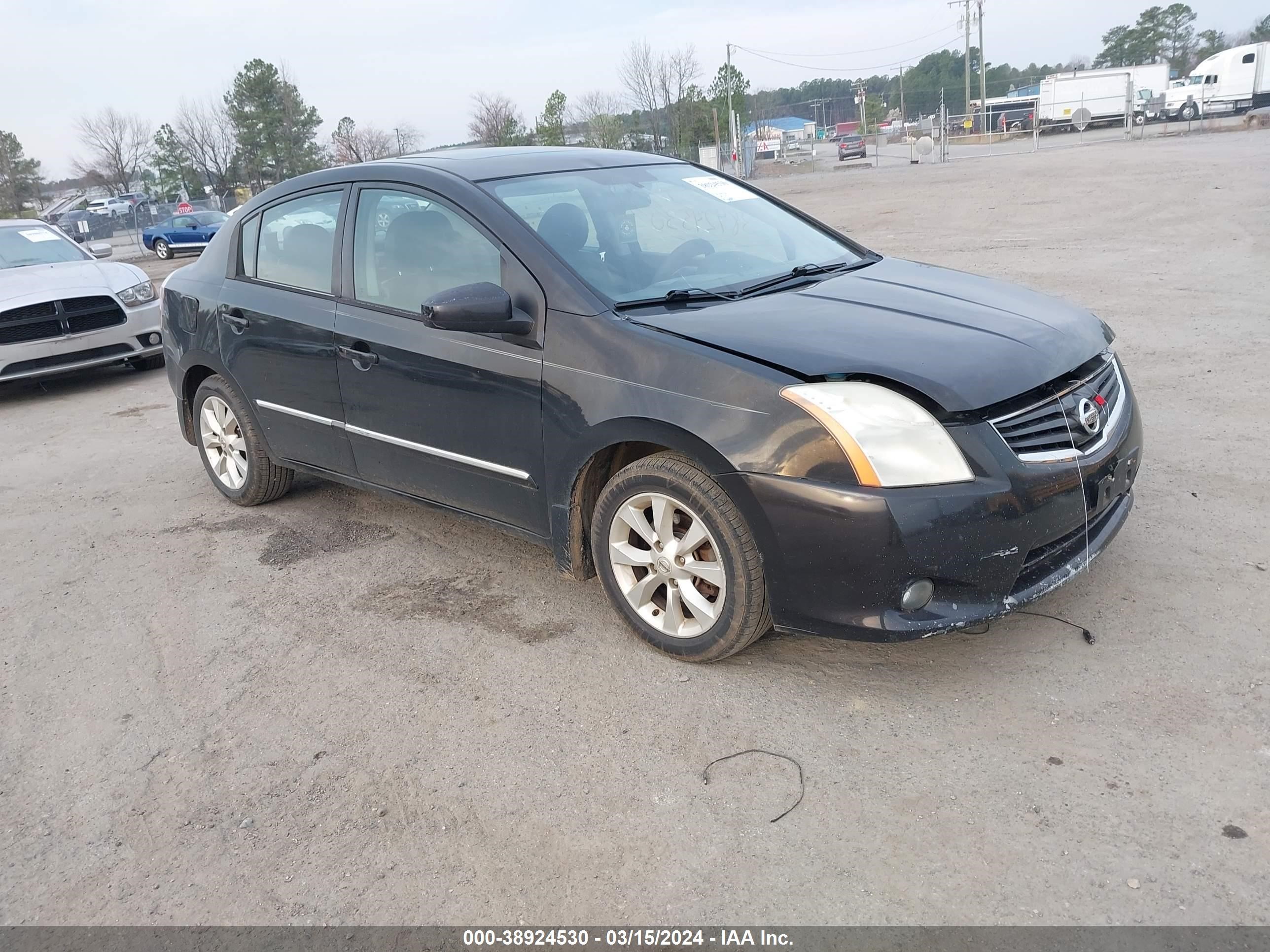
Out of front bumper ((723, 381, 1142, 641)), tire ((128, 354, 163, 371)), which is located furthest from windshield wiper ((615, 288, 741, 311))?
tire ((128, 354, 163, 371))

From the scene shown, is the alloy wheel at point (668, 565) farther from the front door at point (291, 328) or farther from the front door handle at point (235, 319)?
the front door handle at point (235, 319)

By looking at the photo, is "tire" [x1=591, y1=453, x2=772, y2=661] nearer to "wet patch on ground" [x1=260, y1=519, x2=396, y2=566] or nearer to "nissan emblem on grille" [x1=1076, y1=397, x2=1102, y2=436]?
"nissan emblem on grille" [x1=1076, y1=397, x2=1102, y2=436]

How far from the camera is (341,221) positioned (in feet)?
14.8

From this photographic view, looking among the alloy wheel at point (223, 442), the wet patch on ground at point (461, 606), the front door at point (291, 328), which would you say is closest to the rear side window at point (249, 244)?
the front door at point (291, 328)

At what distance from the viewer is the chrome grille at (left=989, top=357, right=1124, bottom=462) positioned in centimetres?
310

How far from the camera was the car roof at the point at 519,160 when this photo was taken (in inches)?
167

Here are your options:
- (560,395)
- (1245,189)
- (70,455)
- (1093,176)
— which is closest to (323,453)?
(560,395)

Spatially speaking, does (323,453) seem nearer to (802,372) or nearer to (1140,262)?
(802,372)

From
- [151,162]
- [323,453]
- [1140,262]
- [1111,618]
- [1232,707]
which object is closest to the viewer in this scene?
[1232,707]

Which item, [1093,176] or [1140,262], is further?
[1093,176]

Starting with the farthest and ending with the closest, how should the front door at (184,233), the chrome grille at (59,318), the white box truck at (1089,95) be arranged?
the white box truck at (1089,95), the front door at (184,233), the chrome grille at (59,318)

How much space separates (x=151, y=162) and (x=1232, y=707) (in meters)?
69.2

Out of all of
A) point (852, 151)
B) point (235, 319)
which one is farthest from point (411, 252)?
point (852, 151)

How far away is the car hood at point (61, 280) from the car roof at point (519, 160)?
5638mm
